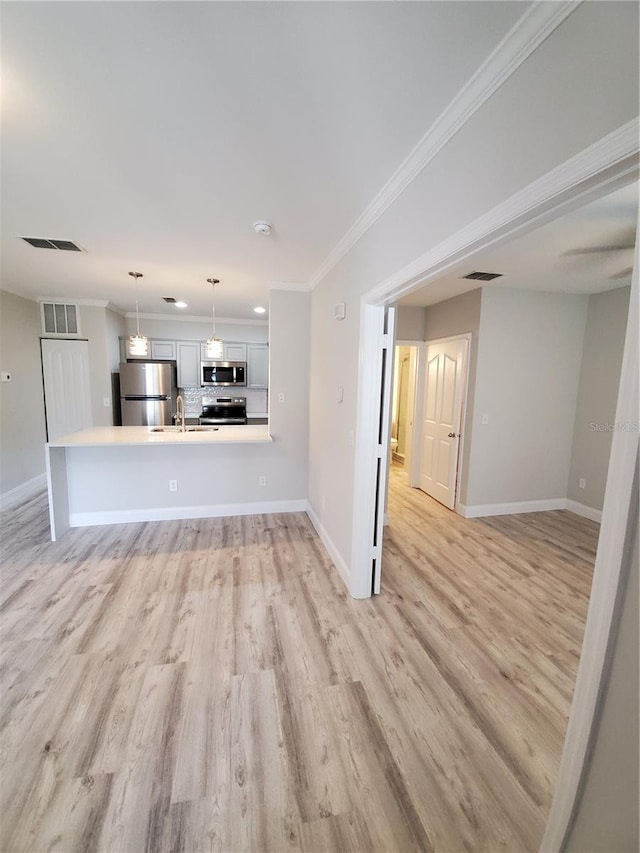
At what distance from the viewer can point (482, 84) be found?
1.17 m

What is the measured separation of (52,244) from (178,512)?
106 inches

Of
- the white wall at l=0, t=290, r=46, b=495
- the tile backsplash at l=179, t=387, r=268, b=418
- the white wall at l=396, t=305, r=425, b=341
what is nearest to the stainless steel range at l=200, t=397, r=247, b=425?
the tile backsplash at l=179, t=387, r=268, b=418

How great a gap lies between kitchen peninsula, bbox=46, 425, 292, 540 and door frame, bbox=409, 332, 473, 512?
188 cm

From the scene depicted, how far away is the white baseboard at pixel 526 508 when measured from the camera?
4.09 m

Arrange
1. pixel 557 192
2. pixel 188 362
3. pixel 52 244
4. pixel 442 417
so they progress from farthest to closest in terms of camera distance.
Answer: pixel 188 362 → pixel 442 417 → pixel 52 244 → pixel 557 192

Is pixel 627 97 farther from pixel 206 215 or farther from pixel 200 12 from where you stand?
pixel 206 215

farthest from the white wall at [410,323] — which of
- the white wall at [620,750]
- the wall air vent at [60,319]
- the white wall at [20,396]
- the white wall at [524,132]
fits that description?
the white wall at [20,396]

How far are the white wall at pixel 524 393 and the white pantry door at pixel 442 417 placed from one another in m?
0.26

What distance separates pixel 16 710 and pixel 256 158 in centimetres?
283

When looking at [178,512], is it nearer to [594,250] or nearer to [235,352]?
[235,352]

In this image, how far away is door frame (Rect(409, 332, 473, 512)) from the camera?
13.3 feet

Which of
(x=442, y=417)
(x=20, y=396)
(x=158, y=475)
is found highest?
(x=20, y=396)

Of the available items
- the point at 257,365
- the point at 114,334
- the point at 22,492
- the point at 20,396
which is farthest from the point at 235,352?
the point at 22,492

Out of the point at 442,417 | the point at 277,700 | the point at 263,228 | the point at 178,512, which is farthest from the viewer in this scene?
the point at 442,417
